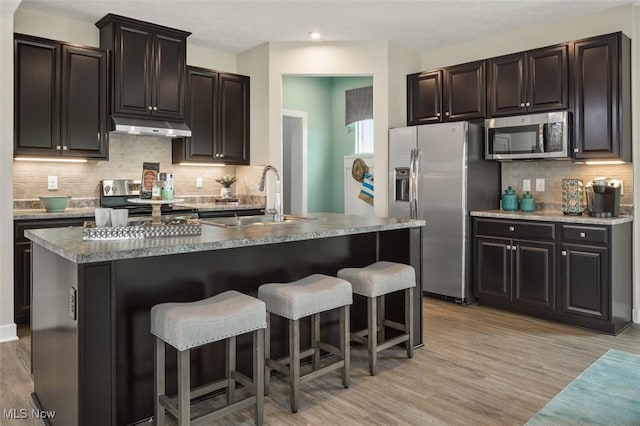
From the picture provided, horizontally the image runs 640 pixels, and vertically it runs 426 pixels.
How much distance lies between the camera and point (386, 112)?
5320 millimetres

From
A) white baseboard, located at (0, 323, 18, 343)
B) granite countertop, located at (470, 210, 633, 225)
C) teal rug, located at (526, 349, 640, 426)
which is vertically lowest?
teal rug, located at (526, 349, 640, 426)

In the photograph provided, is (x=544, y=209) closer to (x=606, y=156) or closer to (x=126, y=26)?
(x=606, y=156)

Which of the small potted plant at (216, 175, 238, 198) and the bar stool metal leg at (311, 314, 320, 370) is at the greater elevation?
the small potted plant at (216, 175, 238, 198)

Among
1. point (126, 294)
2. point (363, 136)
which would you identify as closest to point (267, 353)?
point (126, 294)

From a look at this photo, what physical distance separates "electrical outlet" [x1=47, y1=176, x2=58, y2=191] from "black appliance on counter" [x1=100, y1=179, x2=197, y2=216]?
15.9 inches

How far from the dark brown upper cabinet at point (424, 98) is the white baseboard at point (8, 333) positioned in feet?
14.2

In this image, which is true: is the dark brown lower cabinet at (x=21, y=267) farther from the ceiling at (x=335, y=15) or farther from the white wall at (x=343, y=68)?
the white wall at (x=343, y=68)

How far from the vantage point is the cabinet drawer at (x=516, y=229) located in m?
4.12

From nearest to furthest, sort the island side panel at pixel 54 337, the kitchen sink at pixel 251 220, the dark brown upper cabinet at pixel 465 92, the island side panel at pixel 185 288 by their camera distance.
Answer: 1. the island side panel at pixel 54 337
2. the island side panel at pixel 185 288
3. the kitchen sink at pixel 251 220
4. the dark brown upper cabinet at pixel 465 92

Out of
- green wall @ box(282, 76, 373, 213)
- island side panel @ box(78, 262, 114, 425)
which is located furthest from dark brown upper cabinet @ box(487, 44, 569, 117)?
island side panel @ box(78, 262, 114, 425)

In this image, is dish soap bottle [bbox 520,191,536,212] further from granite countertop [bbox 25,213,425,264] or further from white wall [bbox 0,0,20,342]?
white wall [bbox 0,0,20,342]

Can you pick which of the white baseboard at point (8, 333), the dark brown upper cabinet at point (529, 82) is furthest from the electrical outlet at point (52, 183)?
the dark brown upper cabinet at point (529, 82)

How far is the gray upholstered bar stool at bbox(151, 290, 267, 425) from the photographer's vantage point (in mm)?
2037

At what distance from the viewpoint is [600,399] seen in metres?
2.65
